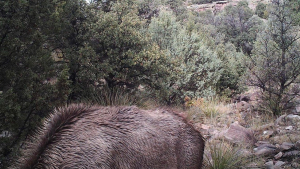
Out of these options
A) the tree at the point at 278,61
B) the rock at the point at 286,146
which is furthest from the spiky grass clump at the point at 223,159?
the tree at the point at 278,61

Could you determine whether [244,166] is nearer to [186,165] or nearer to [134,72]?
[186,165]

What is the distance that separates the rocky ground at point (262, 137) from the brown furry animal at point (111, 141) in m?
1.34

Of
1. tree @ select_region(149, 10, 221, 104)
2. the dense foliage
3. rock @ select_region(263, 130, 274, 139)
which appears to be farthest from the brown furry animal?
tree @ select_region(149, 10, 221, 104)

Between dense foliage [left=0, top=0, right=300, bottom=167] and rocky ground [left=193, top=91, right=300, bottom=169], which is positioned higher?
dense foliage [left=0, top=0, right=300, bottom=167]

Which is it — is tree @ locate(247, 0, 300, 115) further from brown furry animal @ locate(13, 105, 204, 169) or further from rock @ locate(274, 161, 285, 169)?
brown furry animal @ locate(13, 105, 204, 169)

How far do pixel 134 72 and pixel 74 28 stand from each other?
2798 millimetres

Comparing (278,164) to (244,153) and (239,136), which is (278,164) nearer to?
(244,153)

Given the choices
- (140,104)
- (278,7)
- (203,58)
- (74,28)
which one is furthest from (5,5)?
(203,58)

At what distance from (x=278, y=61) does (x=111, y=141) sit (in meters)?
9.02

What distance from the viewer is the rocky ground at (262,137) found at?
18.1 feet

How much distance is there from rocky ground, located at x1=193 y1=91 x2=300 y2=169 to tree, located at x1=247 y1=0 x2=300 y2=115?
660mm

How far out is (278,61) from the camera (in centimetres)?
975

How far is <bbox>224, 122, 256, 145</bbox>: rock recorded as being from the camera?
21.6ft

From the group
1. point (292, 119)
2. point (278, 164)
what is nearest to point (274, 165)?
point (278, 164)
